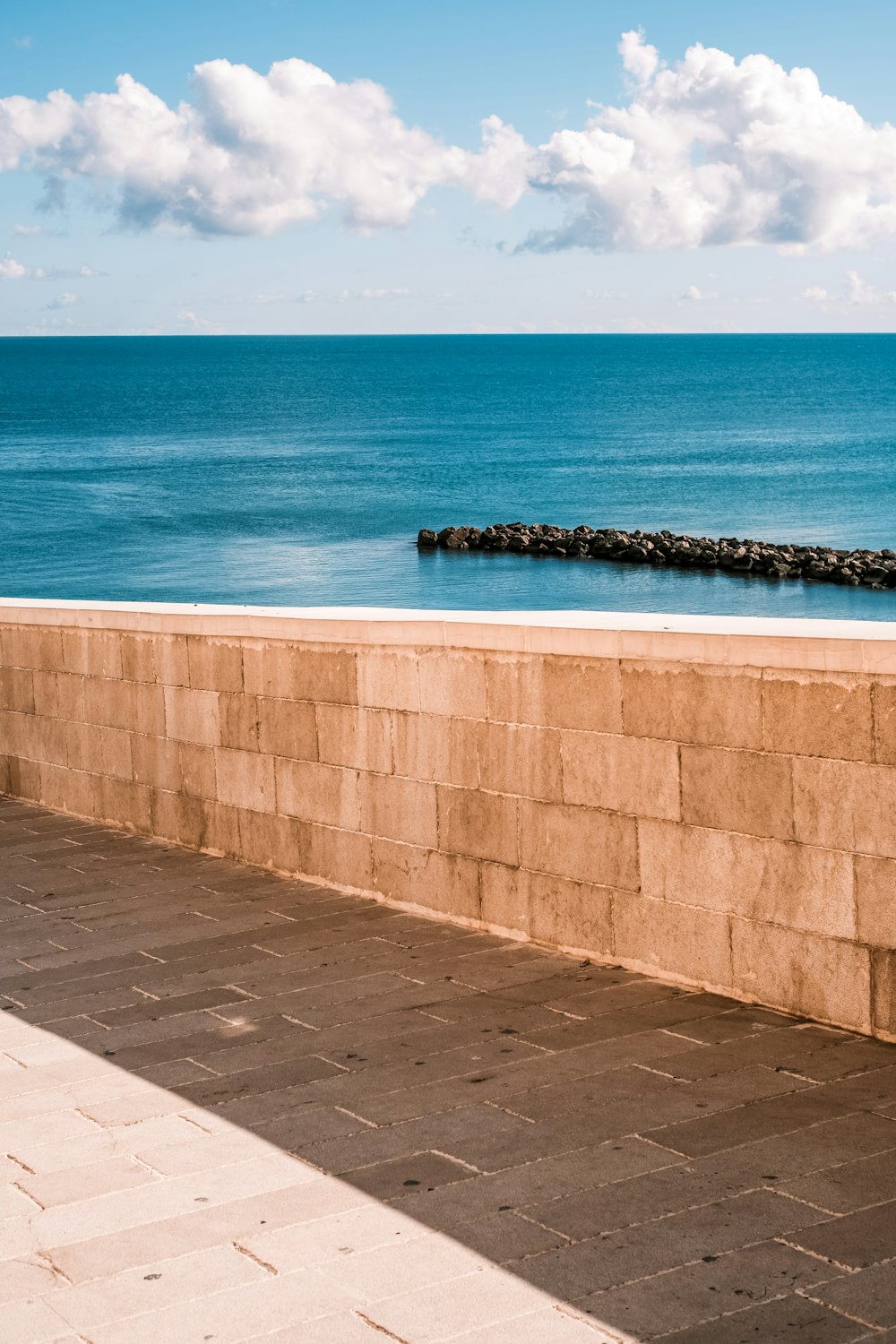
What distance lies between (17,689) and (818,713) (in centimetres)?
608

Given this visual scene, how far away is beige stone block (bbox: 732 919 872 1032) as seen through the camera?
500cm

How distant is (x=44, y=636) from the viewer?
30.3ft

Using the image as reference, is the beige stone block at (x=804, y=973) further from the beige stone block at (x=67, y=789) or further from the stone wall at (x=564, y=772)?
the beige stone block at (x=67, y=789)

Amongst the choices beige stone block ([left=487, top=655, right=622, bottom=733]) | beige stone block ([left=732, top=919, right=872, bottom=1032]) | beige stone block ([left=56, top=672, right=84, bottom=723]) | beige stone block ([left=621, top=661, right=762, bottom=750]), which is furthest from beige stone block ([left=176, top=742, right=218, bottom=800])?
beige stone block ([left=732, top=919, right=872, bottom=1032])

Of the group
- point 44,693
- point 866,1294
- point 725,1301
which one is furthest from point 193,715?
point 866,1294

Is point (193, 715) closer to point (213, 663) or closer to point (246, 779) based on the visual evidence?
point (213, 663)

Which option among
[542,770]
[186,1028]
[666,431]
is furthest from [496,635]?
[666,431]

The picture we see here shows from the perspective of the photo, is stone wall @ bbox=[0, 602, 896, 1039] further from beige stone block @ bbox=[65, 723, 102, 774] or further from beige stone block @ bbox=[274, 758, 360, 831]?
beige stone block @ bbox=[65, 723, 102, 774]

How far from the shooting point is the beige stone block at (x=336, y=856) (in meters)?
7.07

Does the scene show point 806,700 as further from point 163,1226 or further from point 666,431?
point 666,431

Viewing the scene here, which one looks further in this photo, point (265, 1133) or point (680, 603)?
point (680, 603)

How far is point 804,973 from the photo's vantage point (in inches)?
203

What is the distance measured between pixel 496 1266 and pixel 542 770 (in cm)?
278

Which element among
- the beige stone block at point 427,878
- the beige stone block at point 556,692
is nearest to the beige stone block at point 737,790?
the beige stone block at point 556,692
